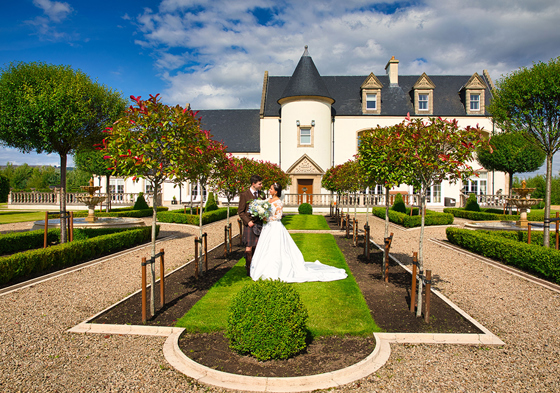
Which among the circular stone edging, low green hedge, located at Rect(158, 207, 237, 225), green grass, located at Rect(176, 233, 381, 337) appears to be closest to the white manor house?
low green hedge, located at Rect(158, 207, 237, 225)

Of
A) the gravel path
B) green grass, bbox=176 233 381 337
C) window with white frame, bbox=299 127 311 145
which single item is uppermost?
window with white frame, bbox=299 127 311 145

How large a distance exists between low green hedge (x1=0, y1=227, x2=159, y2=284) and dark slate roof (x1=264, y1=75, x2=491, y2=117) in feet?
72.1

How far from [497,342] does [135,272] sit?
8071 millimetres

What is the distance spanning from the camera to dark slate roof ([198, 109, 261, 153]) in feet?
104

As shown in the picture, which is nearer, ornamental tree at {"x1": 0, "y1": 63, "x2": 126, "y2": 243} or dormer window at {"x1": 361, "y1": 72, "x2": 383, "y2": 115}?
ornamental tree at {"x1": 0, "y1": 63, "x2": 126, "y2": 243}

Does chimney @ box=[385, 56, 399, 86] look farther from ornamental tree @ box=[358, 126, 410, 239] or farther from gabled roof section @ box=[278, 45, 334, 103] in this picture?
ornamental tree @ box=[358, 126, 410, 239]

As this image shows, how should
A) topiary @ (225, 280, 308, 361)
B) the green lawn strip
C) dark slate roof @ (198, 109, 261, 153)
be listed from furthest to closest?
1. dark slate roof @ (198, 109, 261, 153)
2. the green lawn strip
3. topiary @ (225, 280, 308, 361)

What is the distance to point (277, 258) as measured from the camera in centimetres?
746

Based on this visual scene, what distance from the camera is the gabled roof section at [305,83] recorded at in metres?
28.1

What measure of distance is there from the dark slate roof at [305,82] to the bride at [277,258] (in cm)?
2248

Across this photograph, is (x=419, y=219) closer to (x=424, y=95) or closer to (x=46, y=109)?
(x=46, y=109)

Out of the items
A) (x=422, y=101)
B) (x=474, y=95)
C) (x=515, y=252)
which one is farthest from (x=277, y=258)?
(x=474, y=95)

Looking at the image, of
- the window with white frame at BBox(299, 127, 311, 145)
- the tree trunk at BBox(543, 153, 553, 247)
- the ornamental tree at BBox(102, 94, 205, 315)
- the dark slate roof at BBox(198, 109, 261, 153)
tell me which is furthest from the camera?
the dark slate roof at BBox(198, 109, 261, 153)

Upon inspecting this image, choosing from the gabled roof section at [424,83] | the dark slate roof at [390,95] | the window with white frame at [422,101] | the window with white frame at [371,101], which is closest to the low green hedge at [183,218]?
the dark slate roof at [390,95]
